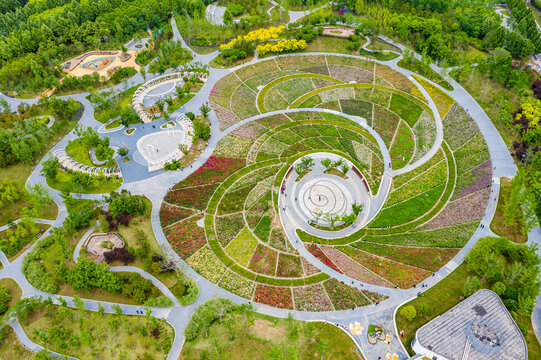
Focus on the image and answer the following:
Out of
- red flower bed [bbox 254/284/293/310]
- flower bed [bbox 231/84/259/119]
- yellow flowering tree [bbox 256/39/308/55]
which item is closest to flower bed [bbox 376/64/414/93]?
yellow flowering tree [bbox 256/39/308/55]

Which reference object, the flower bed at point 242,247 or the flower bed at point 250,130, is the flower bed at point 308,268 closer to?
the flower bed at point 242,247

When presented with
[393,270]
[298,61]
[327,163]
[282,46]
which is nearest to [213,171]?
[327,163]

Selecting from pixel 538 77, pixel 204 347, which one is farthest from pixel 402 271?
pixel 538 77

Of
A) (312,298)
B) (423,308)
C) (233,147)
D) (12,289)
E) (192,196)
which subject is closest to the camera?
(423,308)

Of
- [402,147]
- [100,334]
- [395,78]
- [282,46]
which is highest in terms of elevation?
[282,46]

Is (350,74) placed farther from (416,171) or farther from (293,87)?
(416,171)

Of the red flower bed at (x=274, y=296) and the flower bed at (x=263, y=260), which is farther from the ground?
the flower bed at (x=263, y=260)

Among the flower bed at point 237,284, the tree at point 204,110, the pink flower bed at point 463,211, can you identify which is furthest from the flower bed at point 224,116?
the pink flower bed at point 463,211
